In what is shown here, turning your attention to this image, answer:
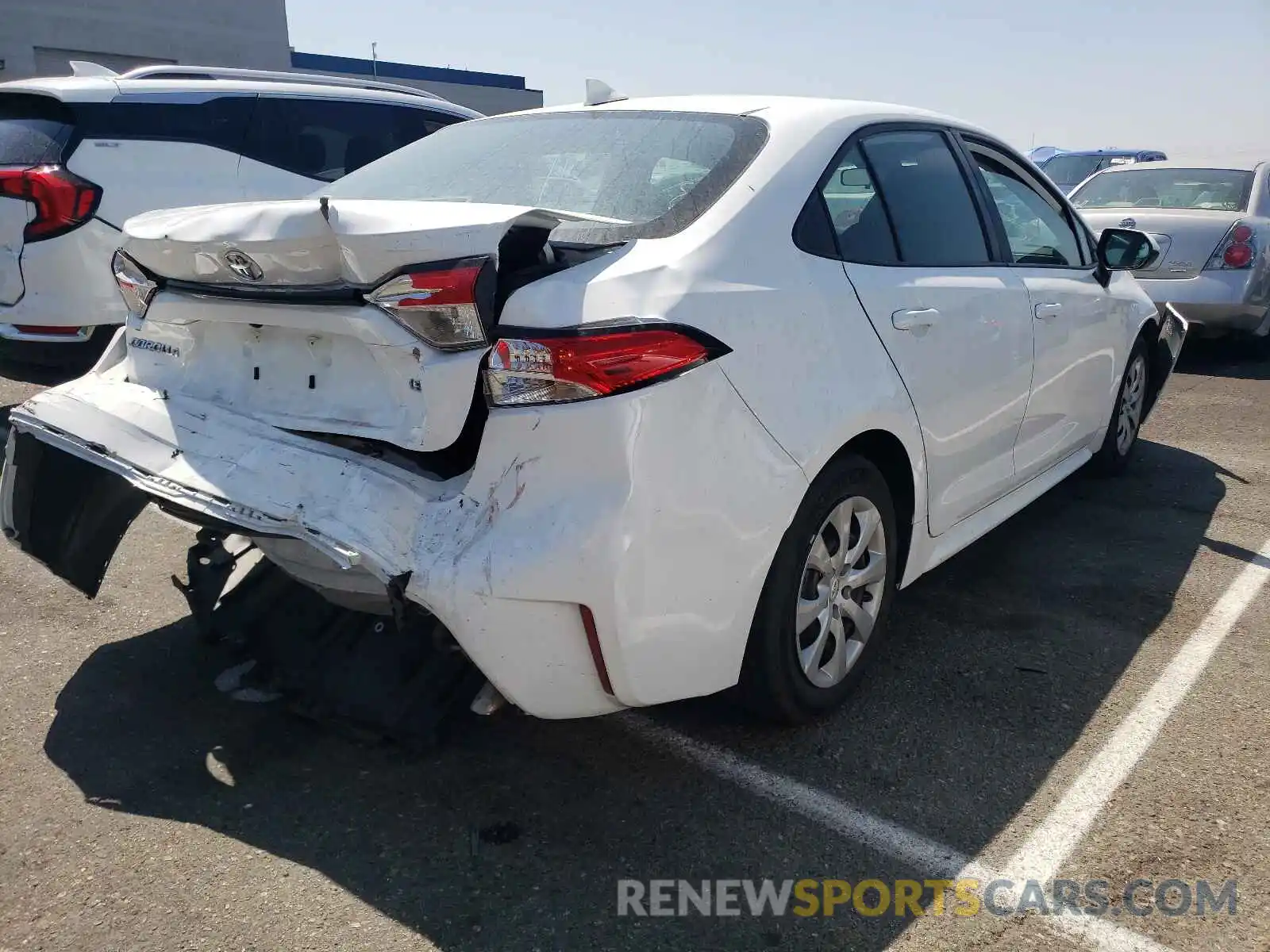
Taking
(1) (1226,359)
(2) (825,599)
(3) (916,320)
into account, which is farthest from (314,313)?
(1) (1226,359)

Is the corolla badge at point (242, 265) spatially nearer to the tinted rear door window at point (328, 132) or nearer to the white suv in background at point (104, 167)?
the white suv in background at point (104, 167)

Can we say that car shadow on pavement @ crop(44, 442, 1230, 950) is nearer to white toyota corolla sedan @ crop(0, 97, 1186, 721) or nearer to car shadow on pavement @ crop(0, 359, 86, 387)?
white toyota corolla sedan @ crop(0, 97, 1186, 721)

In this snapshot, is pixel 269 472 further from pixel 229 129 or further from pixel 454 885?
pixel 229 129

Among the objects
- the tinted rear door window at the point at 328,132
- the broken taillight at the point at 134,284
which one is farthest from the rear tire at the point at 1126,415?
the tinted rear door window at the point at 328,132

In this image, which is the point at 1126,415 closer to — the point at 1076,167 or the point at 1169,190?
the point at 1169,190

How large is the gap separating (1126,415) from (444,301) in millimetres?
3980

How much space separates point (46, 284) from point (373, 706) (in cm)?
392

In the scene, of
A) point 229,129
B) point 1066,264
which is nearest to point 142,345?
point 1066,264

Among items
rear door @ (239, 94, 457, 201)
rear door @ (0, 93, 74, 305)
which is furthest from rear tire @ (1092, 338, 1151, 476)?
rear door @ (0, 93, 74, 305)

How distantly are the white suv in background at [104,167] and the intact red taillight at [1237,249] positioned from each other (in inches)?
248

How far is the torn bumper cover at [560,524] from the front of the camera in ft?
7.29

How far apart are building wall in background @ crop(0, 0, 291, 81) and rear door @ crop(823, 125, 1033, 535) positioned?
2263 centimetres

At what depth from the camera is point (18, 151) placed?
216 inches

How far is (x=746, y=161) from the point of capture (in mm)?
2742
